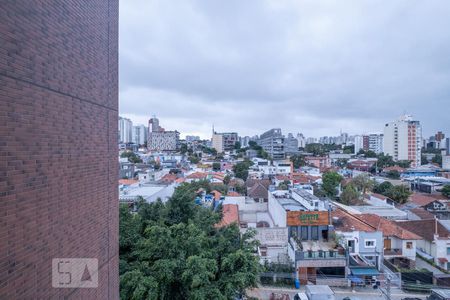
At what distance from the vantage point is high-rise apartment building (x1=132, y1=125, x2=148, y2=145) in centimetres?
10044

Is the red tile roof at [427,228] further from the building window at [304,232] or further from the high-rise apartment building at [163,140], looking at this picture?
the high-rise apartment building at [163,140]

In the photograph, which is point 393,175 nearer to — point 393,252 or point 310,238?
point 393,252

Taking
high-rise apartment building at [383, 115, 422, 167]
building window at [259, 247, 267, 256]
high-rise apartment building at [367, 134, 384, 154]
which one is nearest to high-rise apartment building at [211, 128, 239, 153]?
high-rise apartment building at [367, 134, 384, 154]

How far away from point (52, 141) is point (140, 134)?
103618 mm

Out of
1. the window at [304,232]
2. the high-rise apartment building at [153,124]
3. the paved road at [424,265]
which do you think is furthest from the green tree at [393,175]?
the high-rise apartment building at [153,124]

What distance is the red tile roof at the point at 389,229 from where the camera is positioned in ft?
51.6

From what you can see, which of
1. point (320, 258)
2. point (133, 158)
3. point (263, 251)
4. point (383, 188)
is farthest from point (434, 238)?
point (133, 158)

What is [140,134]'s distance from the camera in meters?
102

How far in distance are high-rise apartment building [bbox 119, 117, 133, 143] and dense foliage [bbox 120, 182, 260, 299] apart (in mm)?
86805

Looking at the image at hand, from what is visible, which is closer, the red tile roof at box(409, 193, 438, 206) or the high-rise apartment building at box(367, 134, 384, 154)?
the red tile roof at box(409, 193, 438, 206)

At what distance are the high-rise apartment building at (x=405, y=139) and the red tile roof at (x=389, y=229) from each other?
181 feet

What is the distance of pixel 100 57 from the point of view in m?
4.34

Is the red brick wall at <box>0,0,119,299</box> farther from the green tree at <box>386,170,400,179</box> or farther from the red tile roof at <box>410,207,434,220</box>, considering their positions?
the green tree at <box>386,170,400,179</box>

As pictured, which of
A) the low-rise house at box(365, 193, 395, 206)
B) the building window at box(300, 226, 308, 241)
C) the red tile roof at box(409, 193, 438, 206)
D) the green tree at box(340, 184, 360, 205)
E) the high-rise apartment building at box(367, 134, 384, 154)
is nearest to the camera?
the building window at box(300, 226, 308, 241)
